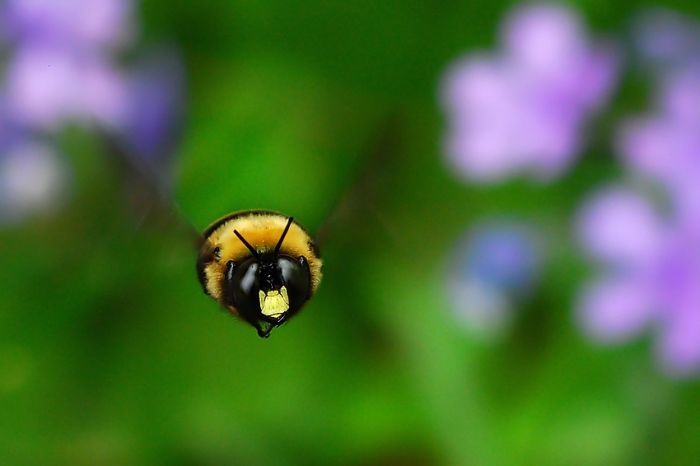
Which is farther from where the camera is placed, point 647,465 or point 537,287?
point 537,287

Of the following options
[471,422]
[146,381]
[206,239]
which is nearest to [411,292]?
[471,422]

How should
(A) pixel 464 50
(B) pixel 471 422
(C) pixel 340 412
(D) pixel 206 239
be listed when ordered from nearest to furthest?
(D) pixel 206 239 → (B) pixel 471 422 → (C) pixel 340 412 → (A) pixel 464 50

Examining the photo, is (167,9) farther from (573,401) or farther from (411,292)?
(573,401)

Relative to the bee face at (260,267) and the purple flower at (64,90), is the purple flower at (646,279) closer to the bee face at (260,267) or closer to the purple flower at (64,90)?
the purple flower at (64,90)

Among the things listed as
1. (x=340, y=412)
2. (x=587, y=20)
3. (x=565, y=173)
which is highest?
(x=587, y=20)

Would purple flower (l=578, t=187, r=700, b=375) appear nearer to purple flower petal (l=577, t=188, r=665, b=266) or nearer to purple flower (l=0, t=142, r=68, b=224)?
purple flower petal (l=577, t=188, r=665, b=266)

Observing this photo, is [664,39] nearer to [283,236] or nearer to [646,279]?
[646,279]

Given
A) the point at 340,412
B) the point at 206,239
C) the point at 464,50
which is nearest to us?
the point at 206,239

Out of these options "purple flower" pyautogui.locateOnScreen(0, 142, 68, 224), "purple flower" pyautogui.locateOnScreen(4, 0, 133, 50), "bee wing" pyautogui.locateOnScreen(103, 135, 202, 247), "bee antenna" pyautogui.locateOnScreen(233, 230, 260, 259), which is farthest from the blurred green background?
"bee antenna" pyautogui.locateOnScreen(233, 230, 260, 259)
